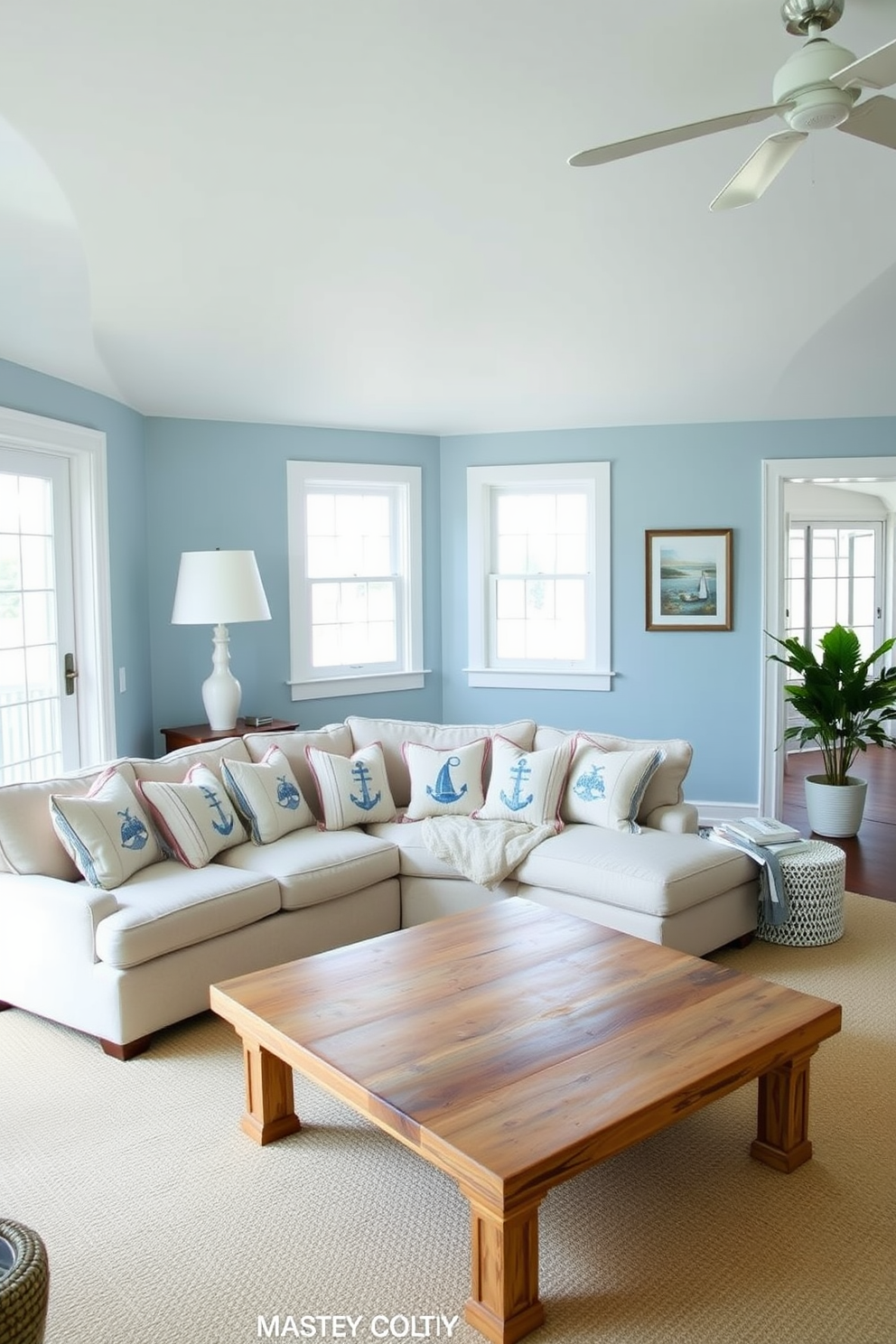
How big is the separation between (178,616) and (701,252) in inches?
112

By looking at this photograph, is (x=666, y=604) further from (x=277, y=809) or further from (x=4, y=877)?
(x=4, y=877)

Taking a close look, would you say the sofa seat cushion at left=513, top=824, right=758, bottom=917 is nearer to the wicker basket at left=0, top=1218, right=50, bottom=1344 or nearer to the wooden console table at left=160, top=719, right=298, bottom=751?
the wooden console table at left=160, top=719, right=298, bottom=751

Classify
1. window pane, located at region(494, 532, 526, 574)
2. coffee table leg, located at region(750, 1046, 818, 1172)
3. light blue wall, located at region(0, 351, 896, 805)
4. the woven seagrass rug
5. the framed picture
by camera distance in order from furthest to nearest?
window pane, located at region(494, 532, 526, 574) < the framed picture < light blue wall, located at region(0, 351, 896, 805) < coffee table leg, located at region(750, 1046, 818, 1172) < the woven seagrass rug

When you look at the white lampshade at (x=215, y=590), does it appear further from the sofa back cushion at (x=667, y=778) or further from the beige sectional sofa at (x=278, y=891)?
the sofa back cushion at (x=667, y=778)

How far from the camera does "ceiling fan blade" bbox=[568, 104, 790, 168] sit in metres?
2.14

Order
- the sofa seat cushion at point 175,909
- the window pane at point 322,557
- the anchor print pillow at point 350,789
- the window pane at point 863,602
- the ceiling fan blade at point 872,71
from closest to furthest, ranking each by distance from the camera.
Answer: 1. the ceiling fan blade at point 872,71
2. the sofa seat cushion at point 175,909
3. the anchor print pillow at point 350,789
4. the window pane at point 322,557
5. the window pane at point 863,602

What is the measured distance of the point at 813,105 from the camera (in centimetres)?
212

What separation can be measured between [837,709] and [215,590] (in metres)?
3.32

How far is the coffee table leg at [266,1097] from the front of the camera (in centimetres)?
261

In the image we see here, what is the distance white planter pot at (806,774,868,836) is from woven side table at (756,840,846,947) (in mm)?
1662

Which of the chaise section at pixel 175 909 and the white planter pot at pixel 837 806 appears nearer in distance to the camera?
the chaise section at pixel 175 909

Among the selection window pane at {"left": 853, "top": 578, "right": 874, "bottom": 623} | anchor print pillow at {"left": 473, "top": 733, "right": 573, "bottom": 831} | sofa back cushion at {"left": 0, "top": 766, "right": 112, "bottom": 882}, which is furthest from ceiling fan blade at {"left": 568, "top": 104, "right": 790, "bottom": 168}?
window pane at {"left": 853, "top": 578, "right": 874, "bottom": 623}

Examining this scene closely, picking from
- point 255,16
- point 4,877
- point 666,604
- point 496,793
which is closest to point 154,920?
point 4,877

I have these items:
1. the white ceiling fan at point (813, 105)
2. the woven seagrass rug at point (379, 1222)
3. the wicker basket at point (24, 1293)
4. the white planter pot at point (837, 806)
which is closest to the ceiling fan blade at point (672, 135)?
the white ceiling fan at point (813, 105)
